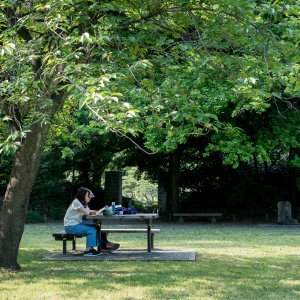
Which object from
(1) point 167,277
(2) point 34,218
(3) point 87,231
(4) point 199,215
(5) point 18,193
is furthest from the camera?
(4) point 199,215

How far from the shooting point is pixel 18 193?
9.57m

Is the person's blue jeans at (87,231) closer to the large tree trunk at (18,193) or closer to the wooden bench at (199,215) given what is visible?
the large tree trunk at (18,193)

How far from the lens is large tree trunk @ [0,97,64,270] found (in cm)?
952

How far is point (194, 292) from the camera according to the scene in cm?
765

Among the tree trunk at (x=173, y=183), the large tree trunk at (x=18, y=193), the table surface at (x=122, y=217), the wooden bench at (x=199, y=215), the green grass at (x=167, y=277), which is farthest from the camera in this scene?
the tree trunk at (x=173, y=183)

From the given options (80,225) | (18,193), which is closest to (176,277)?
(18,193)

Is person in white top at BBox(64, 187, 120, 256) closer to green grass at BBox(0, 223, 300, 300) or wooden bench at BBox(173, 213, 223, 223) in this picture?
green grass at BBox(0, 223, 300, 300)

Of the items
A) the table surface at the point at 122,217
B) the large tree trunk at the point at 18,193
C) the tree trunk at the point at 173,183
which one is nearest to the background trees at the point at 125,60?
the large tree trunk at the point at 18,193

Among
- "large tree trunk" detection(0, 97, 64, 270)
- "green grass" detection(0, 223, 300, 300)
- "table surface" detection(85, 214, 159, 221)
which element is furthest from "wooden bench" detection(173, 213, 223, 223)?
"large tree trunk" detection(0, 97, 64, 270)

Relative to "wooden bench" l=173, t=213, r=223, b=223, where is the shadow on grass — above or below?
below

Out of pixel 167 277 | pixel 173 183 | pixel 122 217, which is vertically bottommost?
pixel 167 277

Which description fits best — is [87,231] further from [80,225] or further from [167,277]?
[167,277]

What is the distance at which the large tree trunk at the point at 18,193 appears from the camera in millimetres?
9523

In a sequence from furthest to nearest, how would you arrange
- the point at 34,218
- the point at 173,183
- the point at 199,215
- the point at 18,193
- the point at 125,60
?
the point at 173,183 → the point at 199,215 → the point at 34,218 → the point at 18,193 → the point at 125,60
